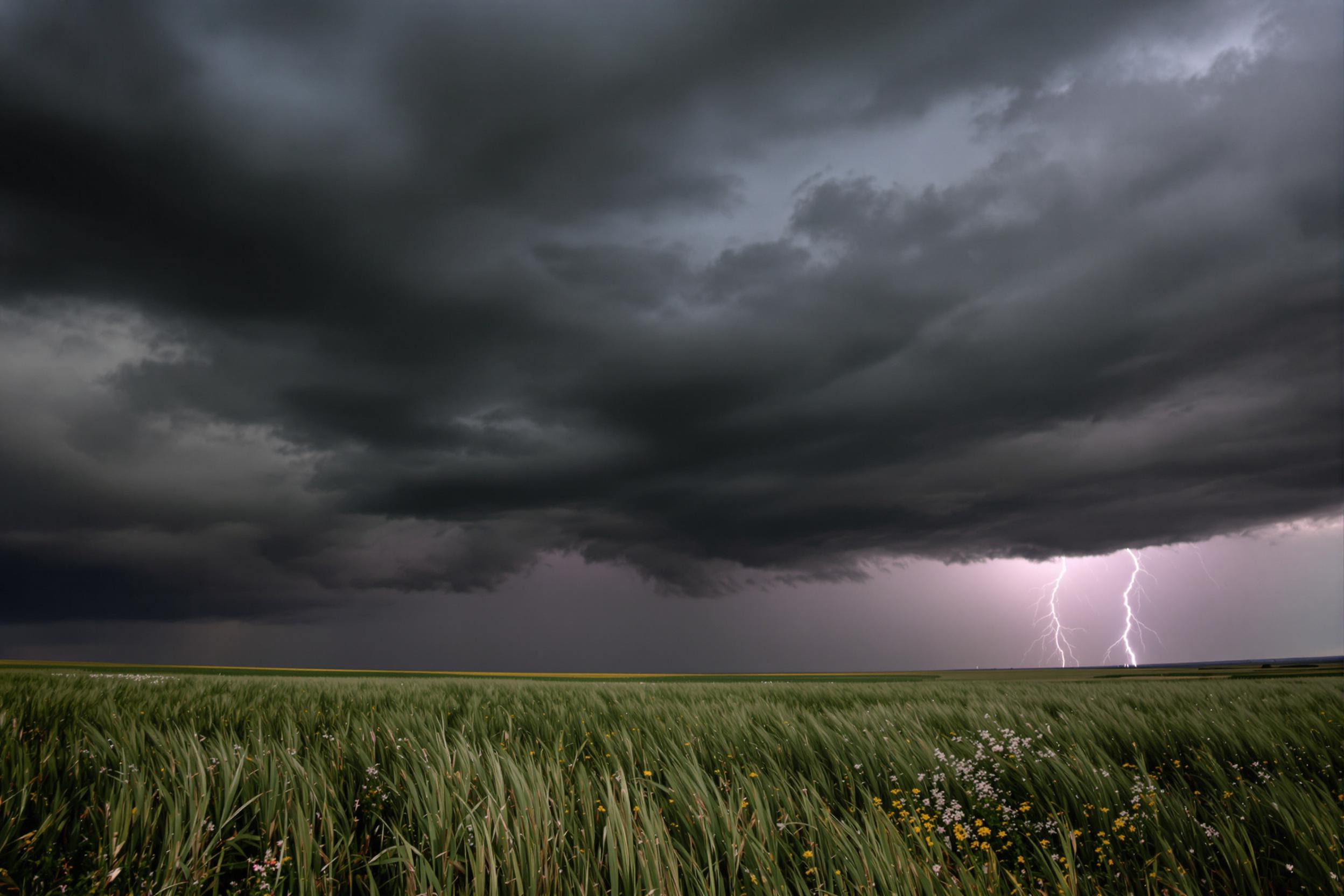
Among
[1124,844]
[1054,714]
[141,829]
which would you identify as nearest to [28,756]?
[141,829]

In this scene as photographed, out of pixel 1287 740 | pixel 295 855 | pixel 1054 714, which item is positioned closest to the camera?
pixel 295 855

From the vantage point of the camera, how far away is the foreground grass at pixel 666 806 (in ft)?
9.46

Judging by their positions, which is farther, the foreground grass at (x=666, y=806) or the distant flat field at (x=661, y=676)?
the distant flat field at (x=661, y=676)

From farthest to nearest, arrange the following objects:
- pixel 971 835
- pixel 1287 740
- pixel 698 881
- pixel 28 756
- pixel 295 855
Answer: pixel 1287 740
pixel 971 835
pixel 28 756
pixel 295 855
pixel 698 881

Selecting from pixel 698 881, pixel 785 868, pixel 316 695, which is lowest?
pixel 316 695

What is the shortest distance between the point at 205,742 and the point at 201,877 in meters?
2.53

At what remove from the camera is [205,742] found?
4781mm

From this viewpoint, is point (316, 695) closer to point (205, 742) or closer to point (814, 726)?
point (205, 742)

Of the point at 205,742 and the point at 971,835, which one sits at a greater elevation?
the point at 205,742

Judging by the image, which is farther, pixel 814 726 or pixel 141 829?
pixel 814 726

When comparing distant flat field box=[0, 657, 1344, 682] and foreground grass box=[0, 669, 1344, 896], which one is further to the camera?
distant flat field box=[0, 657, 1344, 682]

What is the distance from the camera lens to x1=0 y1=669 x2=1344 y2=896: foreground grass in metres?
2.88

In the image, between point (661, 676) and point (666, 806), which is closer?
point (666, 806)

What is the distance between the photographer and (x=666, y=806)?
396 centimetres
